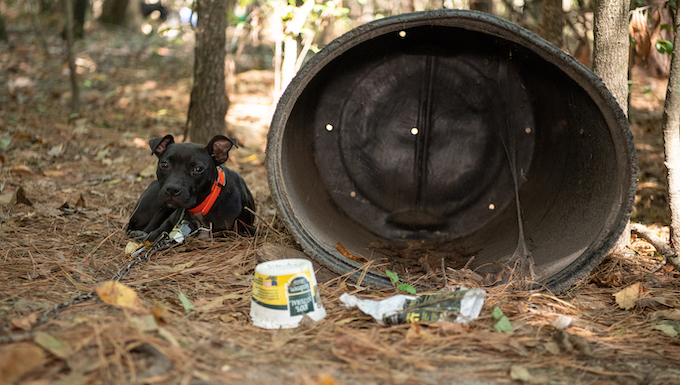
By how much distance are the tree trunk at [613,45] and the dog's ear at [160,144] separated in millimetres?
3074

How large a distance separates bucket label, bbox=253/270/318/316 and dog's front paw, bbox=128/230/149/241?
1.73m

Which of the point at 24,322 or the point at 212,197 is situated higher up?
the point at 212,197

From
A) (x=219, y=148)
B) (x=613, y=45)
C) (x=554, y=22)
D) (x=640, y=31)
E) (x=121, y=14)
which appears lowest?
(x=219, y=148)

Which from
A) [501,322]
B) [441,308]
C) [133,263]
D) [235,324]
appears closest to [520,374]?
[501,322]

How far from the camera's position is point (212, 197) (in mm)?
3736

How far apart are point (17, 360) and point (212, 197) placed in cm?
209

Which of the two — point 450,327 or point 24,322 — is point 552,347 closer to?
point 450,327

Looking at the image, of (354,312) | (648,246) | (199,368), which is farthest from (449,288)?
(648,246)

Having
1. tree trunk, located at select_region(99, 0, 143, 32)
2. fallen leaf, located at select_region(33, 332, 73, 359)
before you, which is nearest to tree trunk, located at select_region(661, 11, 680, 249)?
fallen leaf, located at select_region(33, 332, 73, 359)

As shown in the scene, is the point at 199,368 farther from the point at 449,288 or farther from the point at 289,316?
the point at 449,288

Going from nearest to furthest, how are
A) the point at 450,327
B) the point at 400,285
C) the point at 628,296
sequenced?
the point at 450,327 → the point at 628,296 → the point at 400,285

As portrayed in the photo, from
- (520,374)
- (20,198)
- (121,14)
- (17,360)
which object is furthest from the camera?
(121,14)

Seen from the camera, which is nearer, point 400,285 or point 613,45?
point 400,285

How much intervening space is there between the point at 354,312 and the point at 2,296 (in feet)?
5.72
